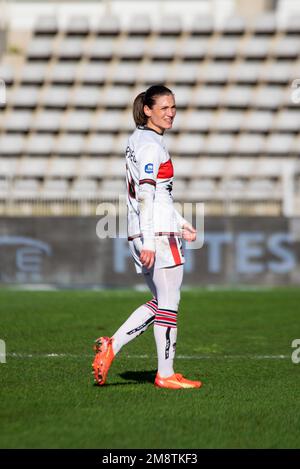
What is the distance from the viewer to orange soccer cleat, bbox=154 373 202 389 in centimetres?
671

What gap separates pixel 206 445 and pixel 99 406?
1.17 m

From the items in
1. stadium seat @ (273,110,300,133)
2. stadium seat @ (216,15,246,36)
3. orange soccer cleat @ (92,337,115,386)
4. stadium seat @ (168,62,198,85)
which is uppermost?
stadium seat @ (216,15,246,36)

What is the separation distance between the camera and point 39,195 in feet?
64.7

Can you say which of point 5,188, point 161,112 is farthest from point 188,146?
point 161,112

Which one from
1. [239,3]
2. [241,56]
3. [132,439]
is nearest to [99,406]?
[132,439]

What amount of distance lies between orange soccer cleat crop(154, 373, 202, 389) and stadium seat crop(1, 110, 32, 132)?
79.8ft

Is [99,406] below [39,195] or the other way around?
below

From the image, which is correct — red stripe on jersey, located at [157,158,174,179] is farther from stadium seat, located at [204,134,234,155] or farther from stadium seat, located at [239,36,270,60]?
stadium seat, located at [239,36,270,60]

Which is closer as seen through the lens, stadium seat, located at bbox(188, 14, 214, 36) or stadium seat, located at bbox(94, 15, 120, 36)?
stadium seat, located at bbox(188, 14, 214, 36)

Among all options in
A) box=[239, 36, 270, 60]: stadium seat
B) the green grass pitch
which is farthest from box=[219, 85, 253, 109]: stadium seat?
the green grass pitch

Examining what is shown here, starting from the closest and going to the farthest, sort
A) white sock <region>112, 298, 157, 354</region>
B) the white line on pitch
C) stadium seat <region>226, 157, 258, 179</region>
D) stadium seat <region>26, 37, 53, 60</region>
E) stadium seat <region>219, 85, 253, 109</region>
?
white sock <region>112, 298, 157, 354</region>
the white line on pitch
stadium seat <region>226, 157, 258, 179</region>
stadium seat <region>219, 85, 253, 109</region>
stadium seat <region>26, 37, 53, 60</region>

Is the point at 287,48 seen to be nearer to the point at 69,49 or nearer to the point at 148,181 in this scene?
the point at 69,49
